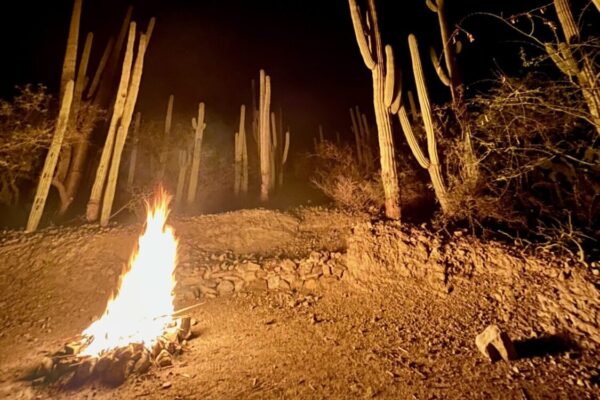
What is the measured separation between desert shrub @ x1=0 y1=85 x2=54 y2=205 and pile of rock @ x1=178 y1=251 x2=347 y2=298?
5922 millimetres

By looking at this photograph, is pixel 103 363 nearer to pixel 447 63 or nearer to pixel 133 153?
pixel 447 63

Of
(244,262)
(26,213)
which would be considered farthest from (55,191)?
(244,262)

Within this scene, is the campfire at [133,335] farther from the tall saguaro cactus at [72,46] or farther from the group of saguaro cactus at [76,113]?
the tall saguaro cactus at [72,46]

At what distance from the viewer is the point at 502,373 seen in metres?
3.14

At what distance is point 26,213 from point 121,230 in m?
4.05

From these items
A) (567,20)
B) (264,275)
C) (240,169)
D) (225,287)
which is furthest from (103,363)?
(240,169)

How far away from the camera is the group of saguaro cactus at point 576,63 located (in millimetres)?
3951

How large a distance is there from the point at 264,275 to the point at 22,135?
7.69 meters

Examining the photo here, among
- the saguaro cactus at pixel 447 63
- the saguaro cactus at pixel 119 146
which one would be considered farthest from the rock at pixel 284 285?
the saguaro cactus at pixel 119 146

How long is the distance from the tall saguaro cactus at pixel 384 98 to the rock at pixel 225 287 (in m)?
3.67

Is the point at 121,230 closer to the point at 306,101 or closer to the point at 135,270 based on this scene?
the point at 135,270

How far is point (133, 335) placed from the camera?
4430mm

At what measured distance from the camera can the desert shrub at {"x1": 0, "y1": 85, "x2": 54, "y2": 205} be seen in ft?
26.2

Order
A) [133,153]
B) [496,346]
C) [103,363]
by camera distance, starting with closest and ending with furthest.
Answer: [496,346]
[103,363]
[133,153]
